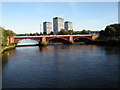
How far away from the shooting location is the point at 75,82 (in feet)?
51.7

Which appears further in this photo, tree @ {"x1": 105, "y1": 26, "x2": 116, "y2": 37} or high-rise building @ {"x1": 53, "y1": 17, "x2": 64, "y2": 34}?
high-rise building @ {"x1": 53, "y1": 17, "x2": 64, "y2": 34}

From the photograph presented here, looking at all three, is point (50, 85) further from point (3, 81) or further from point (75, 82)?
point (3, 81)

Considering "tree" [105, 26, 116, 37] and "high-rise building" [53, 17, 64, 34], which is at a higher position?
"high-rise building" [53, 17, 64, 34]

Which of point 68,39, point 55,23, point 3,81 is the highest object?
point 55,23

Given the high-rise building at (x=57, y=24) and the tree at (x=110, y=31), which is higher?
the high-rise building at (x=57, y=24)

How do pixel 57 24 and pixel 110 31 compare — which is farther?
pixel 57 24

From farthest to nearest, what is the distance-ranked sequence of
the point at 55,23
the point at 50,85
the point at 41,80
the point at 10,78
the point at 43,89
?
the point at 55,23, the point at 10,78, the point at 41,80, the point at 50,85, the point at 43,89

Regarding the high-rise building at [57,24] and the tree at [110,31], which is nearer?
the tree at [110,31]

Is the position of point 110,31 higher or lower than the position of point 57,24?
lower

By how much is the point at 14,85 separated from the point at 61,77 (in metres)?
5.61

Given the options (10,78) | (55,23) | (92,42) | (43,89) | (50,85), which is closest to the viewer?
(43,89)

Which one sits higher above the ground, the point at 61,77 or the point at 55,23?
the point at 55,23

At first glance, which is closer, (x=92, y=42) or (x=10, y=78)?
(x=10, y=78)

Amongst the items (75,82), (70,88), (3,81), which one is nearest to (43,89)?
(70,88)
